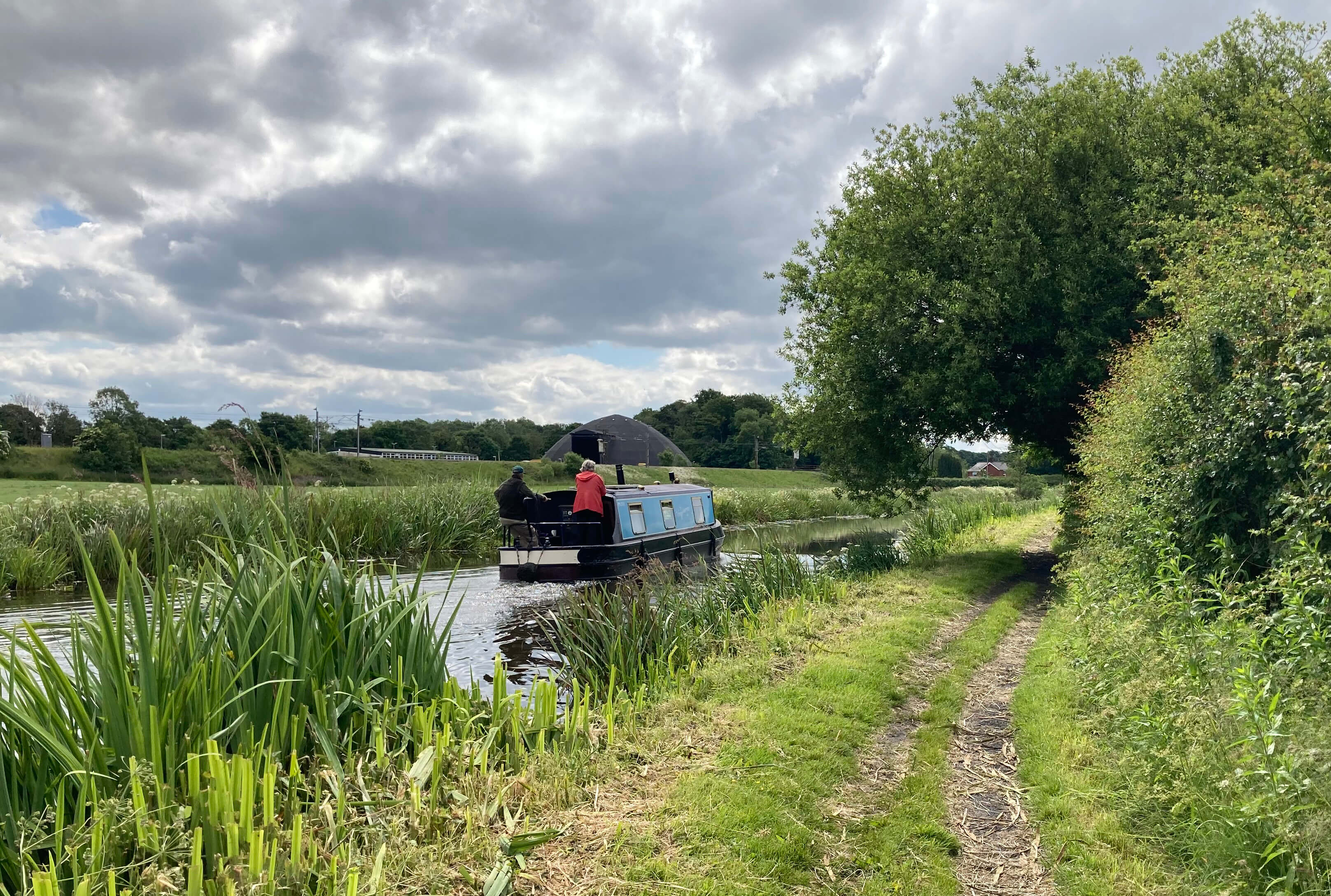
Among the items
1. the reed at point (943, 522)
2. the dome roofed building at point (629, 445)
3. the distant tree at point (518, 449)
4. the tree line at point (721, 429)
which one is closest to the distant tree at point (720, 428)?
the tree line at point (721, 429)

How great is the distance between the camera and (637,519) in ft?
53.2

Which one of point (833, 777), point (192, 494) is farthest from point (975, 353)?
point (192, 494)

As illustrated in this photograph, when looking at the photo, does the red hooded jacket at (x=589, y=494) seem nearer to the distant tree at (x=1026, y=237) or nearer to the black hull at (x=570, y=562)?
the black hull at (x=570, y=562)

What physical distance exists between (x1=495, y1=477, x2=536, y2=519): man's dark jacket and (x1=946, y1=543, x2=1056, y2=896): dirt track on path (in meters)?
9.85

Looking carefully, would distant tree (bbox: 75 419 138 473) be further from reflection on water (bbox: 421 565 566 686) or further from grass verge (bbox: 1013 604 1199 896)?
grass verge (bbox: 1013 604 1199 896)

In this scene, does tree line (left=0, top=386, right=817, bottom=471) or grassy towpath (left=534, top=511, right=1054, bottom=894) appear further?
tree line (left=0, top=386, right=817, bottom=471)

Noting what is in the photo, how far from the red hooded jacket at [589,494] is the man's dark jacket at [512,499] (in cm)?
126

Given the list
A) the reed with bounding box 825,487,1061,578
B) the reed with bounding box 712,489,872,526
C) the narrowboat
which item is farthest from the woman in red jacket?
the reed with bounding box 712,489,872,526

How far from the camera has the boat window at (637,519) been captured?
15891 millimetres

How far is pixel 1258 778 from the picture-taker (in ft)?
10.6

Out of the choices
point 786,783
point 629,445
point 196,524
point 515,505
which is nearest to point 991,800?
point 786,783

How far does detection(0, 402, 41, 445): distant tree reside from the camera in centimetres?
3991

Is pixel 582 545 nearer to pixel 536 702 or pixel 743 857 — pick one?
pixel 536 702

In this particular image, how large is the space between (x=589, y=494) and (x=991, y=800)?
10715 mm
